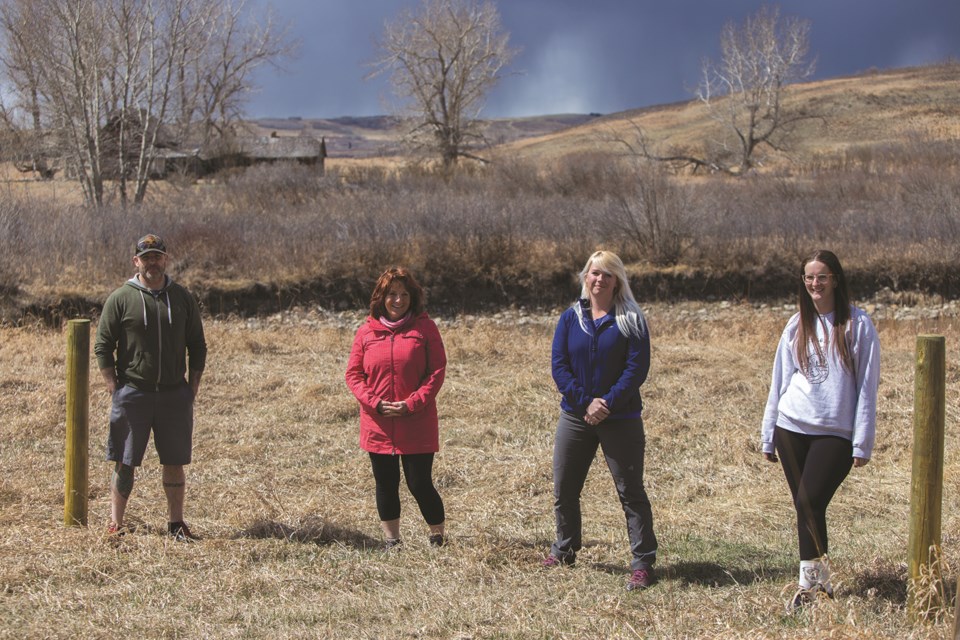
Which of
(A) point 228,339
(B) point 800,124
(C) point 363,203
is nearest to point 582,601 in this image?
(A) point 228,339

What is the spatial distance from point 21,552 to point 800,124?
193 feet

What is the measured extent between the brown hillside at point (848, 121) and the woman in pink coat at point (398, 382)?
3737cm

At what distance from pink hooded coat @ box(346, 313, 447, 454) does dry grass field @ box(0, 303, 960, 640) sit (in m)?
0.71

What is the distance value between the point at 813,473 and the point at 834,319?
76 cm

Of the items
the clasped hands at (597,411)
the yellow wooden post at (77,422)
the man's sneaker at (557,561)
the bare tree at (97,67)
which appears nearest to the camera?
the clasped hands at (597,411)

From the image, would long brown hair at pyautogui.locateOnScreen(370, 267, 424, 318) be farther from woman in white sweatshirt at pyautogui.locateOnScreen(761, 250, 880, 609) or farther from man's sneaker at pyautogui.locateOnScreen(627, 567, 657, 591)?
woman in white sweatshirt at pyautogui.locateOnScreen(761, 250, 880, 609)

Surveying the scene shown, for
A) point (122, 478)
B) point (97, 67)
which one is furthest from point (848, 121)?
point (122, 478)

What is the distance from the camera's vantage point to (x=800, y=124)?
57.0 m

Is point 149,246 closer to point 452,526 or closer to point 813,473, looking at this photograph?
point 452,526

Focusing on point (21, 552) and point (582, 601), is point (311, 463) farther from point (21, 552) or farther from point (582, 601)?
point (582, 601)

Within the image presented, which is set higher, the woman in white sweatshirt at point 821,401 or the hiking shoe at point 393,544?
the woman in white sweatshirt at point 821,401

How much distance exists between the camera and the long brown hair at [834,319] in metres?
4.19

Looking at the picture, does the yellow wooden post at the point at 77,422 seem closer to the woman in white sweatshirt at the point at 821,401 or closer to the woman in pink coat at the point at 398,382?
the woman in pink coat at the point at 398,382

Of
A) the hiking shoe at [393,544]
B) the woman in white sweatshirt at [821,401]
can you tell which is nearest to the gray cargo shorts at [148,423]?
the hiking shoe at [393,544]
